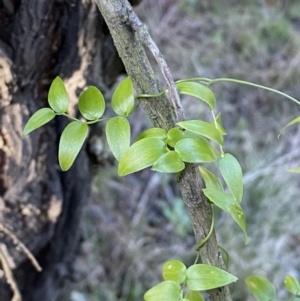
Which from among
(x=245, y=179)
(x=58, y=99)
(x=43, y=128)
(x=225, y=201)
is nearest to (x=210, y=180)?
(x=225, y=201)

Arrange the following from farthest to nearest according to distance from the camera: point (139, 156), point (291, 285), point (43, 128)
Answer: point (43, 128) < point (291, 285) < point (139, 156)

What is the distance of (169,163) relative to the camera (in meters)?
0.41

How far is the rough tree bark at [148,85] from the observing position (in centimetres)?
43

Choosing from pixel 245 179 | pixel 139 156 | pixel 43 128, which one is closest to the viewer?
pixel 139 156

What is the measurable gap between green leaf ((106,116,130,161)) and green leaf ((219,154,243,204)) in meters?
0.09

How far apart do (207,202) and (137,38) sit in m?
0.17

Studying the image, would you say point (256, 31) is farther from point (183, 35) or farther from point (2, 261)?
point (2, 261)

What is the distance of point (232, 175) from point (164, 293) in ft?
0.42

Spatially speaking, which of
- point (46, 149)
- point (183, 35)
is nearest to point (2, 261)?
point (46, 149)

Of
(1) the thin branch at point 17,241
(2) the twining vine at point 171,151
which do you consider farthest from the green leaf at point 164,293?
(1) the thin branch at point 17,241

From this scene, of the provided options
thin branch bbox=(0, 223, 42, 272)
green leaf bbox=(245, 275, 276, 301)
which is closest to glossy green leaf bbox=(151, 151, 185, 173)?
green leaf bbox=(245, 275, 276, 301)

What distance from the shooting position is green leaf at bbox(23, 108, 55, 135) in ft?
1.51

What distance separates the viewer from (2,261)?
2.29ft

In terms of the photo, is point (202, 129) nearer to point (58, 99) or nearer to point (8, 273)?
point (58, 99)
